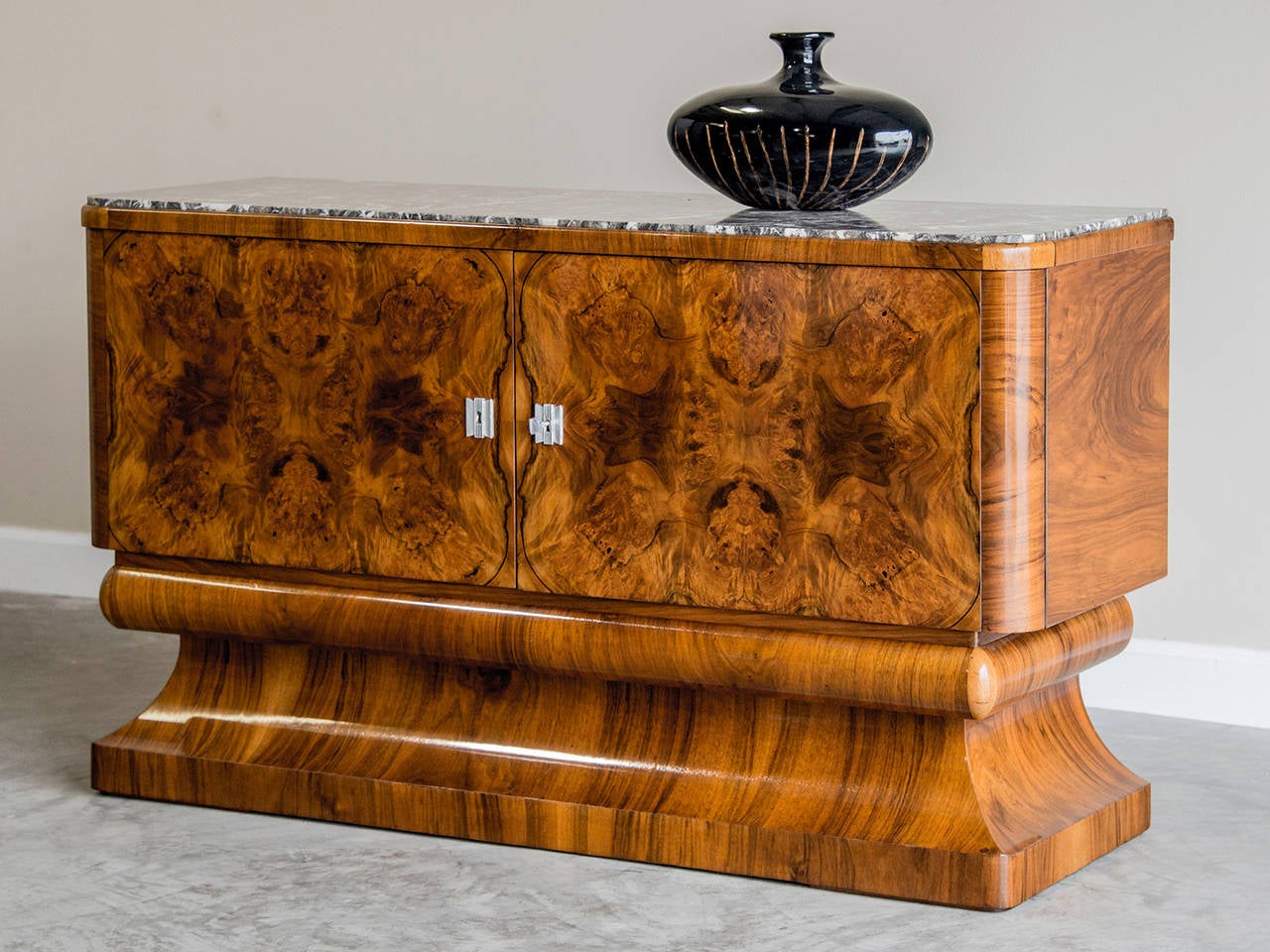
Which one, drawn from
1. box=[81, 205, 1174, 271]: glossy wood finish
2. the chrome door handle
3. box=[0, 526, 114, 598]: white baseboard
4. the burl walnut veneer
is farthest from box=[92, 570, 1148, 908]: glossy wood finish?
box=[0, 526, 114, 598]: white baseboard

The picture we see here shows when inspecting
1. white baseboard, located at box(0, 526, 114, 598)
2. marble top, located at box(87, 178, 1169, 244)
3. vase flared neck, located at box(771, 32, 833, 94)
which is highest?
vase flared neck, located at box(771, 32, 833, 94)

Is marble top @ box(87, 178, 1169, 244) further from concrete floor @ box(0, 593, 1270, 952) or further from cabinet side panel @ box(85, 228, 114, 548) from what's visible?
concrete floor @ box(0, 593, 1270, 952)

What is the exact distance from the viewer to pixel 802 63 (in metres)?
2.94

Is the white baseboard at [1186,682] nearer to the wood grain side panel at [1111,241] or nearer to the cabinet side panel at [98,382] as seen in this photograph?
the wood grain side panel at [1111,241]

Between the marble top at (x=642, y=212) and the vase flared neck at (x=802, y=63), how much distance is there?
0.58 feet

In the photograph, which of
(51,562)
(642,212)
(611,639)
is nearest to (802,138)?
(642,212)

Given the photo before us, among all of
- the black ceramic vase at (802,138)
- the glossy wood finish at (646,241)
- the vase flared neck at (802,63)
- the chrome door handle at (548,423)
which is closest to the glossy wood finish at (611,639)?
the chrome door handle at (548,423)

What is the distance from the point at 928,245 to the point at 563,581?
2.33 feet

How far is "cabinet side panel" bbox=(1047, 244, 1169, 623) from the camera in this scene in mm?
2691

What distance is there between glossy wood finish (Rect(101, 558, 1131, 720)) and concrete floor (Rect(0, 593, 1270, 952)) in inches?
10.8

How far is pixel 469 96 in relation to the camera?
4.25 metres

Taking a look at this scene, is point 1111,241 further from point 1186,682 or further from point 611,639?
point 1186,682

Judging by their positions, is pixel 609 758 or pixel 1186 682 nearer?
pixel 609 758

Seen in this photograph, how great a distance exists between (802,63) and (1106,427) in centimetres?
67
